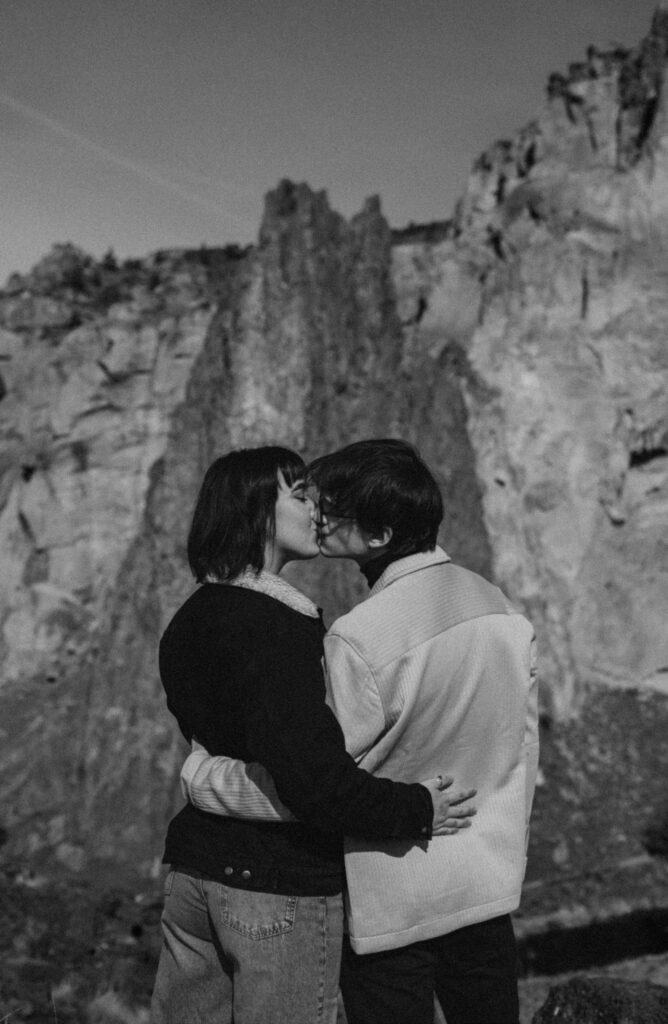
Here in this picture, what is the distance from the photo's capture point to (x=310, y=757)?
6.66 ft

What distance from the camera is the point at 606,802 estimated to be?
16.2 metres

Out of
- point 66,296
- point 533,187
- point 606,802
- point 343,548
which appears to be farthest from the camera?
point 66,296

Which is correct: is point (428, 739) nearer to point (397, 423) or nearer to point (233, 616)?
point (233, 616)

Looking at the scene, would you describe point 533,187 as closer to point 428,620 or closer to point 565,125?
point 565,125

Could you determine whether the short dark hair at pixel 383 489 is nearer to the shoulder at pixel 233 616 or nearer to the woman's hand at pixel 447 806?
the shoulder at pixel 233 616

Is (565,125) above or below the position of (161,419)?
above

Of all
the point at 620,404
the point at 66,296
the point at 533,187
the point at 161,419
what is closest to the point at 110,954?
the point at 161,419

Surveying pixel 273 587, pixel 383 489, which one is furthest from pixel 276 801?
pixel 383 489

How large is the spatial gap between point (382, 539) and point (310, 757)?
1.94ft

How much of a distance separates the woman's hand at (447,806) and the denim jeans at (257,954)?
0.30 m

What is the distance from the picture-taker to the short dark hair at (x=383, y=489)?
2.30 metres

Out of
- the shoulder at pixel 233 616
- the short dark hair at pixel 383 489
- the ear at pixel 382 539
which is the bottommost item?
the shoulder at pixel 233 616

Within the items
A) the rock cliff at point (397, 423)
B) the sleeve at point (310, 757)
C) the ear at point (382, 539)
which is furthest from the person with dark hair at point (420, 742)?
the rock cliff at point (397, 423)

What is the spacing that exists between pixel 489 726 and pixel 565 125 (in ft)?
69.0
